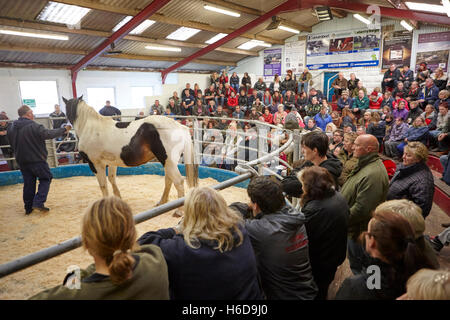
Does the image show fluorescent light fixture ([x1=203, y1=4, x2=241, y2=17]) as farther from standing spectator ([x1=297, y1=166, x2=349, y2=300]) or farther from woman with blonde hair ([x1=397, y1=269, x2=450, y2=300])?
woman with blonde hair ([x1=397, y1=269, x2=450, y2=300])

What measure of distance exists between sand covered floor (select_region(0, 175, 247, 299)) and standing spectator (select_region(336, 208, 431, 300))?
59.7 inches

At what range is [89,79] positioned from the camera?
13.4m

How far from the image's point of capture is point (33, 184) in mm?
4797

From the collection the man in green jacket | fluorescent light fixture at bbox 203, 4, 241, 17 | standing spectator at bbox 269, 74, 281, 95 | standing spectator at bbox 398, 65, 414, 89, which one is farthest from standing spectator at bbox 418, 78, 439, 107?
fluorescent light fixture at bbox 203, 4, 241, 17

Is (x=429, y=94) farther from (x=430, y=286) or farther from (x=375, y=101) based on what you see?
(x=430, y=286)

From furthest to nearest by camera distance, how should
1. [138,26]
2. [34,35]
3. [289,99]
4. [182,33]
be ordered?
[182,33] < [289,99] < [138,26] < [34,35]

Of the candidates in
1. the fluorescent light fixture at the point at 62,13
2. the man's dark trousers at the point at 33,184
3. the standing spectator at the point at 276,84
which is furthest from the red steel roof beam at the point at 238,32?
the man's dark trousers at the point at 33,184

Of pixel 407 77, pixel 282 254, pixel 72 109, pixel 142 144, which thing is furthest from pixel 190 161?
pixel 407 77

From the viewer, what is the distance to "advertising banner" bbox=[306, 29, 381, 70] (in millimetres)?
13227

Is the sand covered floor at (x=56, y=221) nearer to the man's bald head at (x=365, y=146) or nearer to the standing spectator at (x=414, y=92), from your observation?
the man's bald head at (x=365, y=146)

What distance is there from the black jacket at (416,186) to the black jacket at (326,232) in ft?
4.11

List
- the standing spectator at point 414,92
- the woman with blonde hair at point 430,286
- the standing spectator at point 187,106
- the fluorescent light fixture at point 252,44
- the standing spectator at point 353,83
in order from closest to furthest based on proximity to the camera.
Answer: the woman with blonde hair at point 430,286 → the standing spectator at point 414,92 → the standing spectator at point 353,83 → the standing spectator at point 187,106 → the fluorescent light fixture at point 252,44

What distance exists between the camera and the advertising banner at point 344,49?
43.4 feet

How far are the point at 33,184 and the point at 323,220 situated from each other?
4877mm
